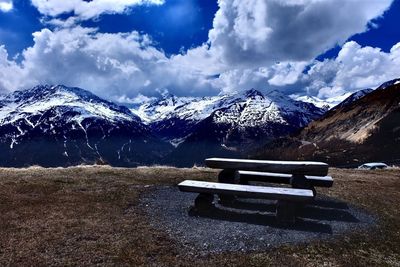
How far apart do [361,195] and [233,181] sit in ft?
22.8

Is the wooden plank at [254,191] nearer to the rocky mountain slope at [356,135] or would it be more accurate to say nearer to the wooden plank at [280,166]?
the wooden plank at [280,166]

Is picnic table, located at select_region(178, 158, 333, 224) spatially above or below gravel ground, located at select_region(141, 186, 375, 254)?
above

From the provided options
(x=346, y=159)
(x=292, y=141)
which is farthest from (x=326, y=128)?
(x=346, y=159)

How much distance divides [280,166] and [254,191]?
101 inches

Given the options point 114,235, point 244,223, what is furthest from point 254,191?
point 114,235

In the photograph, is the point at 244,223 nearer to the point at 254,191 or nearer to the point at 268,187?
the point at 254,191

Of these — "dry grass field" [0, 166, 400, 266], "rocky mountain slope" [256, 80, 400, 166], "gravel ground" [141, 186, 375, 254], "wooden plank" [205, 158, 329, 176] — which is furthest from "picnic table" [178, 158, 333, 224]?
"rocky mountain slope" [256, 80, 400, 166]

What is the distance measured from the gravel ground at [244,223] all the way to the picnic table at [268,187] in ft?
1.99

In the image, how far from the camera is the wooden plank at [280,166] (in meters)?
16.8

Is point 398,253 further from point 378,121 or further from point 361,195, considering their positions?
point 378,121

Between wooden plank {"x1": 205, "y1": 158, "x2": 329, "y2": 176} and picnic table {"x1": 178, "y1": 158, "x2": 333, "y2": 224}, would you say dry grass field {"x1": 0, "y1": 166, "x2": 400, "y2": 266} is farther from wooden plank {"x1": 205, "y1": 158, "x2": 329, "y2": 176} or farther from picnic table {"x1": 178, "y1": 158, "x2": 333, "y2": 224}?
wooden plank {"x1": 205, "y1": 158, "x2": 329, "y2": 176}

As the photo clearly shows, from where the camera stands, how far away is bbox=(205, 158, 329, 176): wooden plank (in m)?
16.8

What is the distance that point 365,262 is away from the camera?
1216 centimetres

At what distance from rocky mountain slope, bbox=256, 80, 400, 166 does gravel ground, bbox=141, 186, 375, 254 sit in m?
72.1
